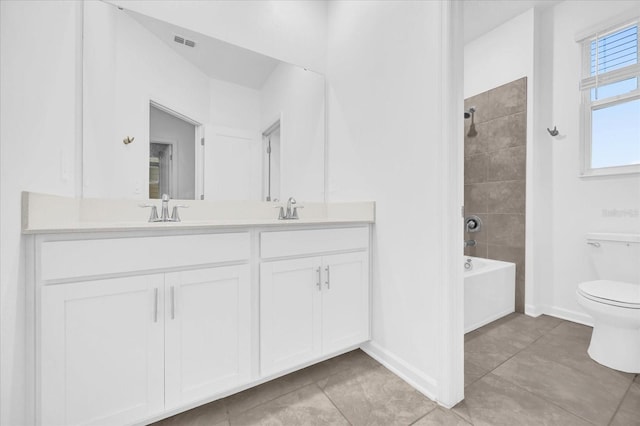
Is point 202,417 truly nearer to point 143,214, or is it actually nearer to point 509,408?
point 143,214

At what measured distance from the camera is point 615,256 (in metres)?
1.98

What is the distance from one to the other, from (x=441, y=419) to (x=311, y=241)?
100 centimetres

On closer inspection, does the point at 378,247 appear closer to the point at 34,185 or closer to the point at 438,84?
the point at 438,84

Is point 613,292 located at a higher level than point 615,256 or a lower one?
lower

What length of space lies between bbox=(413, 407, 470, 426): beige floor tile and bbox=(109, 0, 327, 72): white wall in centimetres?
229

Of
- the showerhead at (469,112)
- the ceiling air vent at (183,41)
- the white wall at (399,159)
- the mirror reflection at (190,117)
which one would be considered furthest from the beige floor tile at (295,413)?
the showerhead at (469,112)

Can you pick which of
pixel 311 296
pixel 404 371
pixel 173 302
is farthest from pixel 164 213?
pixel 404 371

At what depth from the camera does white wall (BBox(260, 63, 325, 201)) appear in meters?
1.96

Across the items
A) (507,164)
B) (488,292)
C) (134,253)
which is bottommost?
(488,292)

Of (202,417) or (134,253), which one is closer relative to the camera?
(134,253)

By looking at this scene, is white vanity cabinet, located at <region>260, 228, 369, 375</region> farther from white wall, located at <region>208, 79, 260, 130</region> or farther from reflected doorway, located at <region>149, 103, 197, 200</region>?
white wall, located at <region>208, 79, 260, 130</region>

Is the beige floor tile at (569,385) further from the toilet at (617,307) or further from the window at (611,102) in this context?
the window at (611,102)

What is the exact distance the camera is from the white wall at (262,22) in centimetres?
160

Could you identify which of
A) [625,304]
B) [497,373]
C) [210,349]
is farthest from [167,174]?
[625,304]
